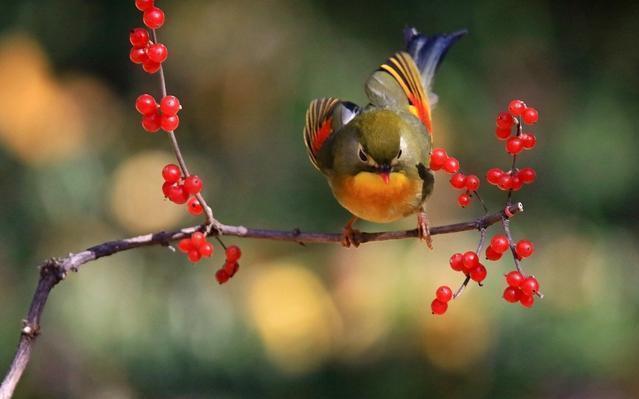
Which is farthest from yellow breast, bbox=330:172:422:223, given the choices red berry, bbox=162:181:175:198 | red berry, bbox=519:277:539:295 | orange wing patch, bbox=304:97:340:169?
red berry, bbox=162:181:175:198

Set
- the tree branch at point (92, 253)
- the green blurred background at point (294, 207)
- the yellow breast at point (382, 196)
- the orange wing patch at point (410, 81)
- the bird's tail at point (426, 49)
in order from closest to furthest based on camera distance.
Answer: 1. the tree branch at point (92, 253)
2. the yellow breast at point (382, 196)
3. the orange wing patch at point (410, 81)
4. the bird's tail at point (426, 49)
5. the green blurred background at point (294, 207)

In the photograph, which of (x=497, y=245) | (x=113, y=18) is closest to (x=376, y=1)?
(x=113, y=18)

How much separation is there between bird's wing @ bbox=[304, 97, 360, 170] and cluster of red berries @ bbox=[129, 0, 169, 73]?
27.2 inches

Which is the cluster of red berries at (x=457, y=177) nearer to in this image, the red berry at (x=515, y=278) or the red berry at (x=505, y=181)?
the red berry at (x=505, y=181)

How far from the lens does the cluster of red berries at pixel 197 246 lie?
125cm

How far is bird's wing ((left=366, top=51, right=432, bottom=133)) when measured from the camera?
1856mm

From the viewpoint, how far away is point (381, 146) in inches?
68.7

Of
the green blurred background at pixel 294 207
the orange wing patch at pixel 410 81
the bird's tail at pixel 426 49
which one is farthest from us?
the green blurred background at pixel 294 207

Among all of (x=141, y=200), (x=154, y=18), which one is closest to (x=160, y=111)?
(x=154, y=18)

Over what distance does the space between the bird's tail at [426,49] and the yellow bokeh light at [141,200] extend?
177cm

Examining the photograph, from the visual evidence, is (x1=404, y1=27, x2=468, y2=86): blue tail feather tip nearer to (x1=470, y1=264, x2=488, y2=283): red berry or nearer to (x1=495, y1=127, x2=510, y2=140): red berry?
(x1=495, y1=127, x2=510, y2=140): red berry

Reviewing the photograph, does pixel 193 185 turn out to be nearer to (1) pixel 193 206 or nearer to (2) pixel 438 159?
(1) pixel 193 206

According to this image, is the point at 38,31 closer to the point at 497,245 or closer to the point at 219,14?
the point at 219,14

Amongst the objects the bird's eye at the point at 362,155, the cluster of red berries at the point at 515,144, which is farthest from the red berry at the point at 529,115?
the bird's eye at the point at 362,155
